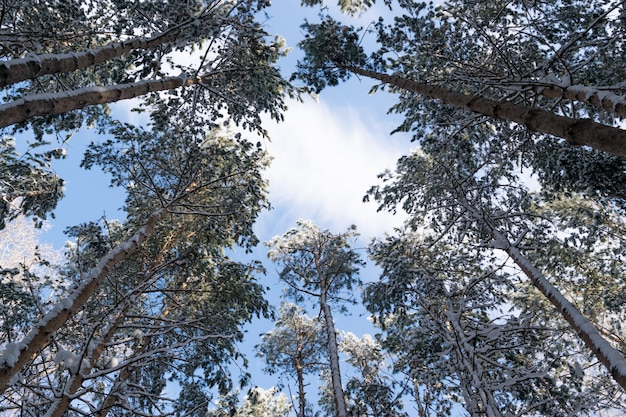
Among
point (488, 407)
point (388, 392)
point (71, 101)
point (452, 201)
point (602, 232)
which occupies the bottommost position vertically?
point (488, 407)

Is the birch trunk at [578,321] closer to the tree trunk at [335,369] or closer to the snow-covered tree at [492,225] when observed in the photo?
the snow-covered tree at [492,225]

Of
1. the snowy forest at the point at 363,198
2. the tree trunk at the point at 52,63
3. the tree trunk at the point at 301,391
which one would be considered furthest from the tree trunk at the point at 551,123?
the tree trunk at the point at 301,391

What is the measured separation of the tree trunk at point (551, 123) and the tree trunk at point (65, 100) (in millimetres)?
5231

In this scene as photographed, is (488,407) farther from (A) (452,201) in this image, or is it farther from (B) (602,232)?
(B) (602,232)

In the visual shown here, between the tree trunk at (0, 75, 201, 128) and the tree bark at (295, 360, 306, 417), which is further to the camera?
the tree bark at (295, 360, 306, 417)

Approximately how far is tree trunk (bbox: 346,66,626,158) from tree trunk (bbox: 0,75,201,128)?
17.2ft

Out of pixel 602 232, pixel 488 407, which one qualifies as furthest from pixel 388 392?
pixel 602 232

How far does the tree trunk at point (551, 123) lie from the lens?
3834 mm

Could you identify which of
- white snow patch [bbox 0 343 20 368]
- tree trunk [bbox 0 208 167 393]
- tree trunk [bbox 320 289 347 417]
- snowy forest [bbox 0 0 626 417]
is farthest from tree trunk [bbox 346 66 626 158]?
tree trunk [bbox 320 289 347 417]

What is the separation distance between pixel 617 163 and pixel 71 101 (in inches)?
409

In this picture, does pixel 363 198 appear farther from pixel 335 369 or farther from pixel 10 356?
pixel 10 356

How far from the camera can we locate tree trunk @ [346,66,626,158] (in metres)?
3.83

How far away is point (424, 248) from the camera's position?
1162 centimetres

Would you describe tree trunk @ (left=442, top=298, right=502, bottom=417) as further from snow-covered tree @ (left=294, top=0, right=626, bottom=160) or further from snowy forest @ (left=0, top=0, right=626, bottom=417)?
snow-covered tree @ (left=294, top=0, right=626, bottom=160)
